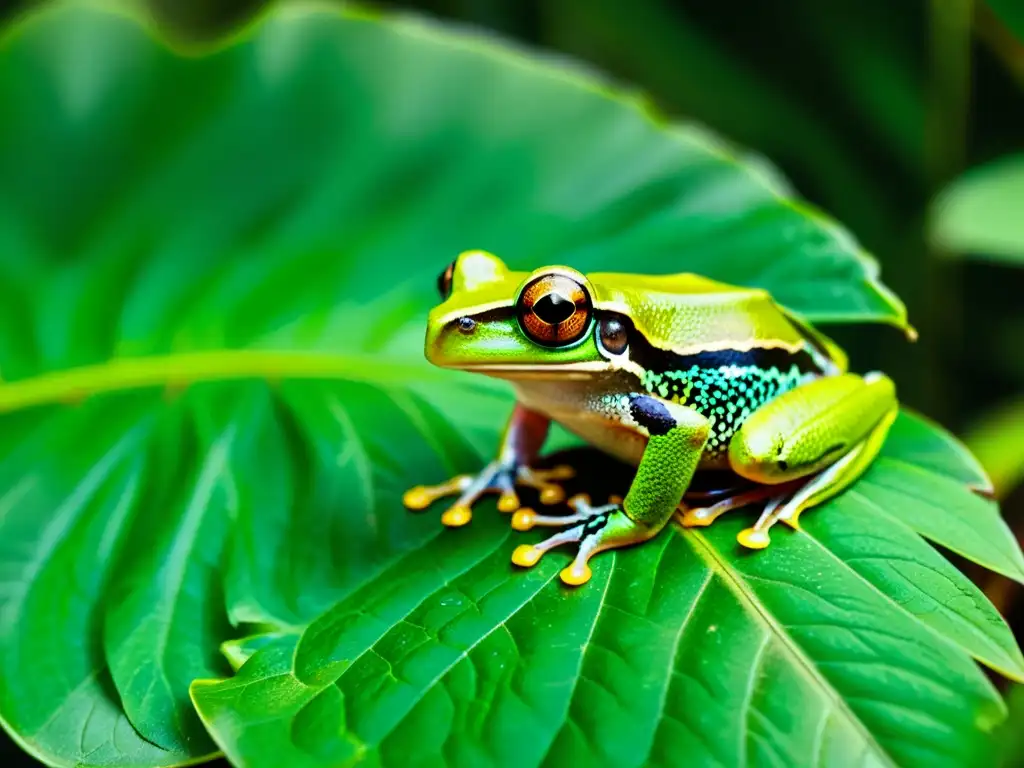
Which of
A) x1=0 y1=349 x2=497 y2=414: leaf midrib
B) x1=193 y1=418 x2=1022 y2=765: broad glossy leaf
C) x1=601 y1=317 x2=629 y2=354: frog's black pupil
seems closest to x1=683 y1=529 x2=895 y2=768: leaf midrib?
x1=193 y1=418 x2=1022 y2=765: broad glossy leaf

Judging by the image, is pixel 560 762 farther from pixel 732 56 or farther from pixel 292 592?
pixel 732 56

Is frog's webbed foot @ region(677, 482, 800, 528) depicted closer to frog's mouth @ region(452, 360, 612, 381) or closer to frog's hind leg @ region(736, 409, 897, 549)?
frog's hind leg @ region(736, 409, 897, 549)

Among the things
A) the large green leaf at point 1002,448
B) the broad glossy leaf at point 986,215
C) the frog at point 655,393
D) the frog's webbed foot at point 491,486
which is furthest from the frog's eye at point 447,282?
the broad glossy leaf at point 986,215

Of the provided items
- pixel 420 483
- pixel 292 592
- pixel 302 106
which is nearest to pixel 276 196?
pixel 302 106

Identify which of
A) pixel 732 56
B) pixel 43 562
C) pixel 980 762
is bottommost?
pixel 43 562

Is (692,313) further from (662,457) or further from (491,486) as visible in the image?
(491,486)

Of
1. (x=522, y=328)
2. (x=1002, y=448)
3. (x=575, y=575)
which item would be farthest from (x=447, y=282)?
(x=1002, y=448)
